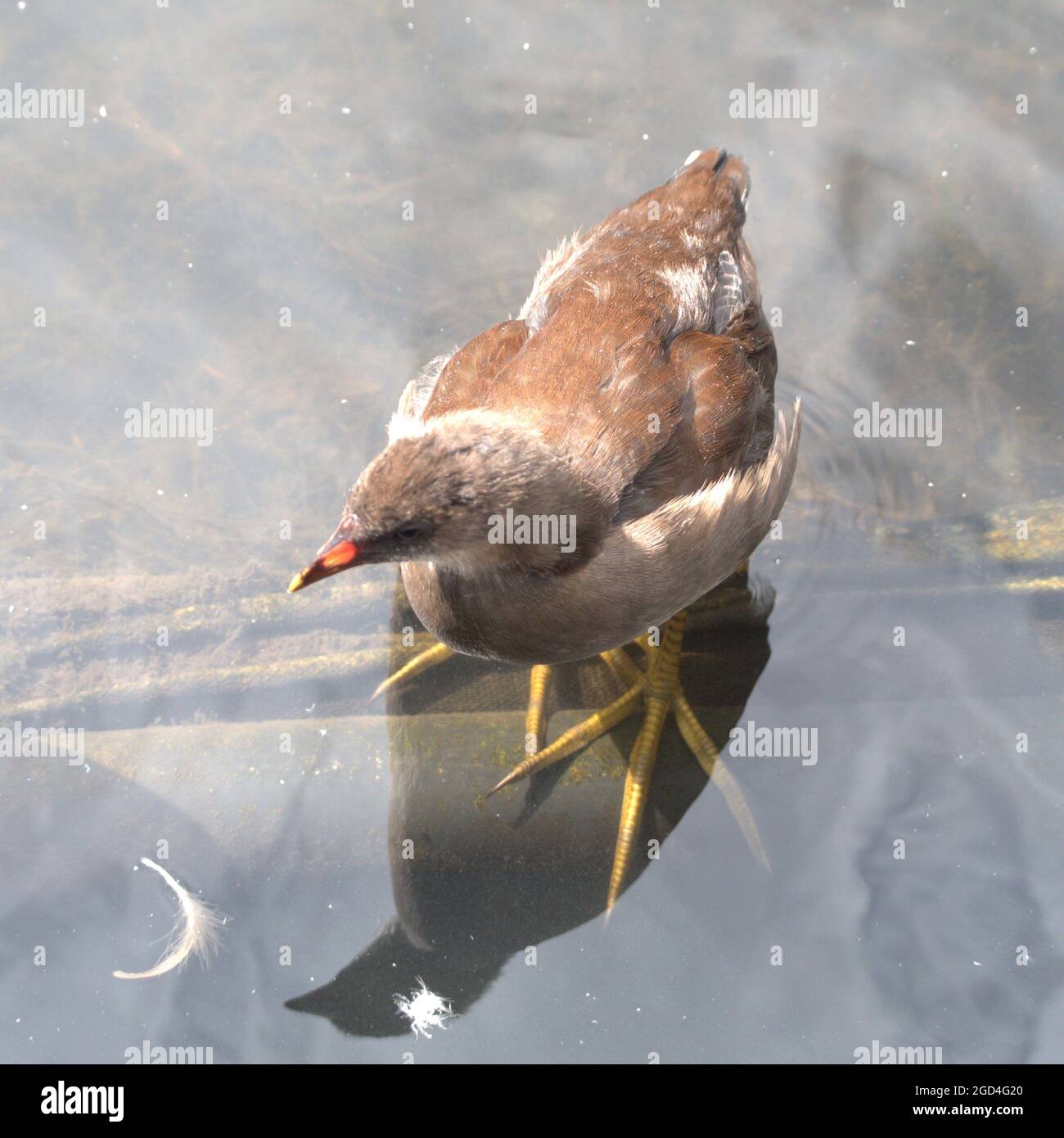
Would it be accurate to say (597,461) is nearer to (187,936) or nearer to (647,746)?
(647,746)

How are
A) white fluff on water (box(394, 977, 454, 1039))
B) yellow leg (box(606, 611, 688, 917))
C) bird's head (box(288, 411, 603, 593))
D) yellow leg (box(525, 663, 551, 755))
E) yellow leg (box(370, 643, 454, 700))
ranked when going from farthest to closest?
yellow leg (box(370, 643, 454, 700)), yellow leg (box(525, 663, 551, 755)), yellow leg (box(606, 611, 688, 917)), white fluff on water (box(394, 977, 454, 1039)), bird's head (box(288, 411, 603, 593))

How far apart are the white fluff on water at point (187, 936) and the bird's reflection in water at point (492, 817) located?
311 mm

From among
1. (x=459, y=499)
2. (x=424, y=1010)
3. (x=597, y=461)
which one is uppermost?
(x=597, y=461)

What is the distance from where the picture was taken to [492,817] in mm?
3197

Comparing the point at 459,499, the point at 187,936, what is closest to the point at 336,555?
the point at 459,499

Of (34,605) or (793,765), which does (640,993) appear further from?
(34,605)

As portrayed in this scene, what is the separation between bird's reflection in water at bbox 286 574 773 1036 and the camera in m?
3.00

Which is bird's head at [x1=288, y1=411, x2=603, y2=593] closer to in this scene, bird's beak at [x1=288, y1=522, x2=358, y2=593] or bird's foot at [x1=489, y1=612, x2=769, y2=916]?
bird's beak at [x1=288, y1=522, x2=358, y2=593]

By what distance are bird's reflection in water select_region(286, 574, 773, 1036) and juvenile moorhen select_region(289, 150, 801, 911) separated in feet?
0.23

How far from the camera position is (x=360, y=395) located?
3.90 m

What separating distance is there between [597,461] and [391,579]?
121 cm

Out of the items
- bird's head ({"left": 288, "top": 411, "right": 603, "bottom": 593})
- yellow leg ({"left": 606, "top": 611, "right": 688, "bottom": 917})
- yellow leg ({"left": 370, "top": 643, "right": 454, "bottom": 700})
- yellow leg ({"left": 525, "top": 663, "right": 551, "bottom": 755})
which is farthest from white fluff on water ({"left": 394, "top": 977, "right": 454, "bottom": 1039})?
bird's head ({"left": 288, "top": 411, "right": 603, "bottom": 593})
